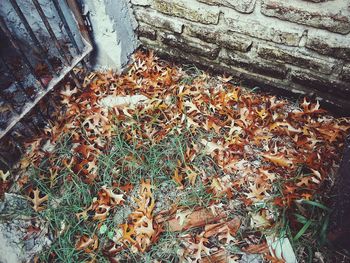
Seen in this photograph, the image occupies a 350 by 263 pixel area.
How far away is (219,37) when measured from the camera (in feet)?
7.81

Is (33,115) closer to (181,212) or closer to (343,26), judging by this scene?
(181,212)

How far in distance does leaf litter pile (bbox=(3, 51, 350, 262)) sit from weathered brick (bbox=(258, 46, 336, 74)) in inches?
14.2

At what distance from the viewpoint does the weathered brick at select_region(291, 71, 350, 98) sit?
2.13m

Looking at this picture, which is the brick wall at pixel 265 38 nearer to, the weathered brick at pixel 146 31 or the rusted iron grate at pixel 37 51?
the weathered brick at pixel 146 31

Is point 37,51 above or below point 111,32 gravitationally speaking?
below

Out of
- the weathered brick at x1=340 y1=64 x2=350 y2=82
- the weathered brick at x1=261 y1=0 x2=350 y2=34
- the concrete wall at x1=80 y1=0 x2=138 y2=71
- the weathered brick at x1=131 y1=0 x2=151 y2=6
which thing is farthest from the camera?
the weathered brick at x1=131 y1=0 x2=151 y2=6

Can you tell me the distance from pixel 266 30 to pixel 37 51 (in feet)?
6.96

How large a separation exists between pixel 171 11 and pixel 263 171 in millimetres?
1491

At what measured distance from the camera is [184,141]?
2369 mm

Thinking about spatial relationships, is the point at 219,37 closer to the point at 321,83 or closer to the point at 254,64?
the point at 254,64

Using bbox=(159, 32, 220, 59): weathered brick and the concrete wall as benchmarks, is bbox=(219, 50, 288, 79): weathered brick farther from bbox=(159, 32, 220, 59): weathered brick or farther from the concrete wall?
the concrete wall

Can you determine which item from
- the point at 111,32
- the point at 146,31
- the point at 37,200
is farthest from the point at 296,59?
the point at 37,200

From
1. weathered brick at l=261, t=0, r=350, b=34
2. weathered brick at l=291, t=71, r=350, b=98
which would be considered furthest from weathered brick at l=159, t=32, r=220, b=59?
weathered brick at l=291, t=71, r=350, b=98

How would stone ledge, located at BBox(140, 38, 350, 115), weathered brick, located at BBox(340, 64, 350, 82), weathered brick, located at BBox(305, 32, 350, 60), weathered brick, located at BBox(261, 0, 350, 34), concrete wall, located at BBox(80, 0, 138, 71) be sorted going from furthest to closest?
concrete wall, located at BBox(80, 0, 138, 71), stone ledge, located at BBox(140, 38, 350, 115), weathered brick, located at BBox(340, 64, 350, 82), weathered brick, located at BBox(305, 32, 350, 60), weathered brick, located at BBox(261, 0, 350, 34)
